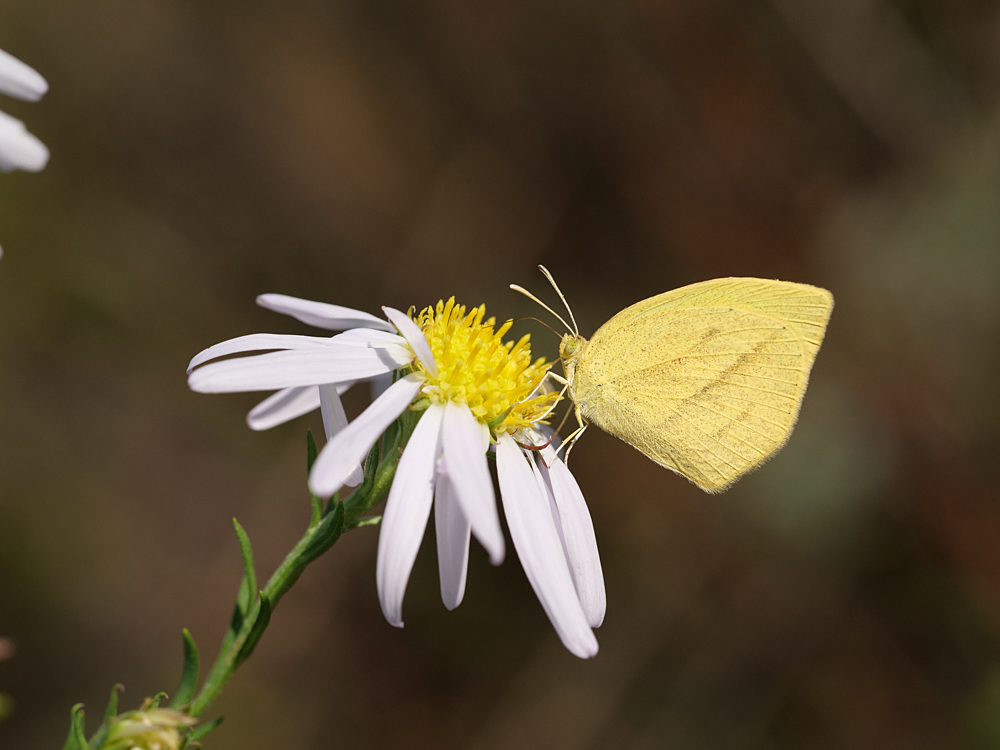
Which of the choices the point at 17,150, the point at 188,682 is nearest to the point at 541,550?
the point at 188,682

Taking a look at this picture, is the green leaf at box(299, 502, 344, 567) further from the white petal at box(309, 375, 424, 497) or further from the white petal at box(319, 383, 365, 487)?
the white petal at box(319, 383, 365, 487)

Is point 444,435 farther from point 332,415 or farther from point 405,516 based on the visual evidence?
point 332,415

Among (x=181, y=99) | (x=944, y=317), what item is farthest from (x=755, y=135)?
(x=181, y=99)

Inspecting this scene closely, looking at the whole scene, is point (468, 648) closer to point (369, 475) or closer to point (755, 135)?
point (369, 475)

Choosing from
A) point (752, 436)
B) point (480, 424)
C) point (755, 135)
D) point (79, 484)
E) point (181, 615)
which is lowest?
point (181, 615)

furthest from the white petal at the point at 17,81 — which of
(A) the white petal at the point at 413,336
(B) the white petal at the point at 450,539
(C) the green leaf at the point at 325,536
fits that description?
(B) the white petal at the point at 450,539

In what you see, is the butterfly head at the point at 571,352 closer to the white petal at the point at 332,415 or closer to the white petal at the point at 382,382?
the white petal at the point at 382,382
